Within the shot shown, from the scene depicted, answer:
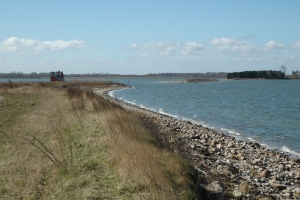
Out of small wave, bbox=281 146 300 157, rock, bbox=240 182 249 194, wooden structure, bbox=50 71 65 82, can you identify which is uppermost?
wooden structure, bbox=50 71 65 82

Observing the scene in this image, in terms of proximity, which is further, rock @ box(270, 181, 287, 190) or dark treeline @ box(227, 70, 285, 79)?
dark treeline @ box(227, 70, 285, 79)

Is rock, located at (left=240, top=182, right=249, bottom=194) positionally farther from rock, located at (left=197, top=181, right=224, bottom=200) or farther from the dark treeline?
the dark treeline

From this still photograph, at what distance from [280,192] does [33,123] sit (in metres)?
8.56

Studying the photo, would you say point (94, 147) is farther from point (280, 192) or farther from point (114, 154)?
point (280, 192)

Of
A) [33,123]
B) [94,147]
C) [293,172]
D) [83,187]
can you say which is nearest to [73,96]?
[33,123]

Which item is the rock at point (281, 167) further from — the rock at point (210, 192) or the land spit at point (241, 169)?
the rock at point (210, 192)

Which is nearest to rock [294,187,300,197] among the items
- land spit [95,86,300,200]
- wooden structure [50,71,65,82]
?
land spit [95,86,300,200]

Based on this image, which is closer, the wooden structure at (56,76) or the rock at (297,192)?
the rock at (297,192)

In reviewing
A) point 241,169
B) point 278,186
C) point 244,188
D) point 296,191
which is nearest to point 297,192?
point 296,191

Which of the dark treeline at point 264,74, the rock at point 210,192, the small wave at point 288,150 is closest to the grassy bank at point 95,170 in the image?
the rock at point 210,192

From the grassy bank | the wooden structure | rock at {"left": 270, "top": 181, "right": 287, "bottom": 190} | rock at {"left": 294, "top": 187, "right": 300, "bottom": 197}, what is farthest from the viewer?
the wooden structure

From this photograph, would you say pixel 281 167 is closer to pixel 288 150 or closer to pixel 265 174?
pixel 265 174

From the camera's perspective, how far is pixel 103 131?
35.8 ft

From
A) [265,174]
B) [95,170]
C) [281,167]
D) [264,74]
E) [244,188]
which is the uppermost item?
[264,74]
